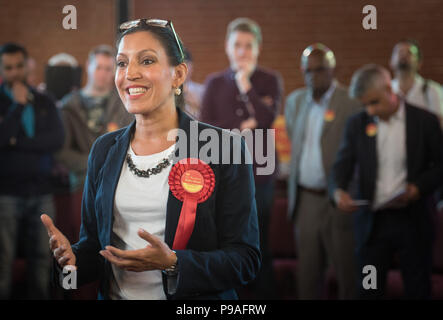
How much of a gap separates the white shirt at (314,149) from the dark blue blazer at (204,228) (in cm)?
145

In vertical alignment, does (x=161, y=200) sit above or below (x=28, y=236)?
above

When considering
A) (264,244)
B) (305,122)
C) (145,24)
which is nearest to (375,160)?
(305,122)

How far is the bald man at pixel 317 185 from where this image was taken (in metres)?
2.45

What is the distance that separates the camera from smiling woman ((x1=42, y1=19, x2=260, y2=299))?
1.07 meters

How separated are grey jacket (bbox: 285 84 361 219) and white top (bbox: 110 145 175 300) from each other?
1.49m

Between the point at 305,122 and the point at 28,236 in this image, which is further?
the point at 305,122

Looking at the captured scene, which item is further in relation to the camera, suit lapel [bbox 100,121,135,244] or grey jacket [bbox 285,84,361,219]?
grey jacket [bbox 285,84,361,219]

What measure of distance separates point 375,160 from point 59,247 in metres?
1.58

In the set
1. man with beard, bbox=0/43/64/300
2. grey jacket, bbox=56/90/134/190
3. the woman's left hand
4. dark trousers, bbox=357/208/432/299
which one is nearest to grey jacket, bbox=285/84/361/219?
dark trousers, bbox=357/208/432/299

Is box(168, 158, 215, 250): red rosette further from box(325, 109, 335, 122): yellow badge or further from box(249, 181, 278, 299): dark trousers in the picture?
box(325, 109, 335, 122): yellow badge

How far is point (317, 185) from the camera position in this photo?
8.45ft

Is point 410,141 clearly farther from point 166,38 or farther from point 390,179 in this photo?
point 166,38

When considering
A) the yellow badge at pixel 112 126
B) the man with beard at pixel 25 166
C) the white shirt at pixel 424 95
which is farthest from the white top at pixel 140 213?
the white shirt at pixel 424 95
